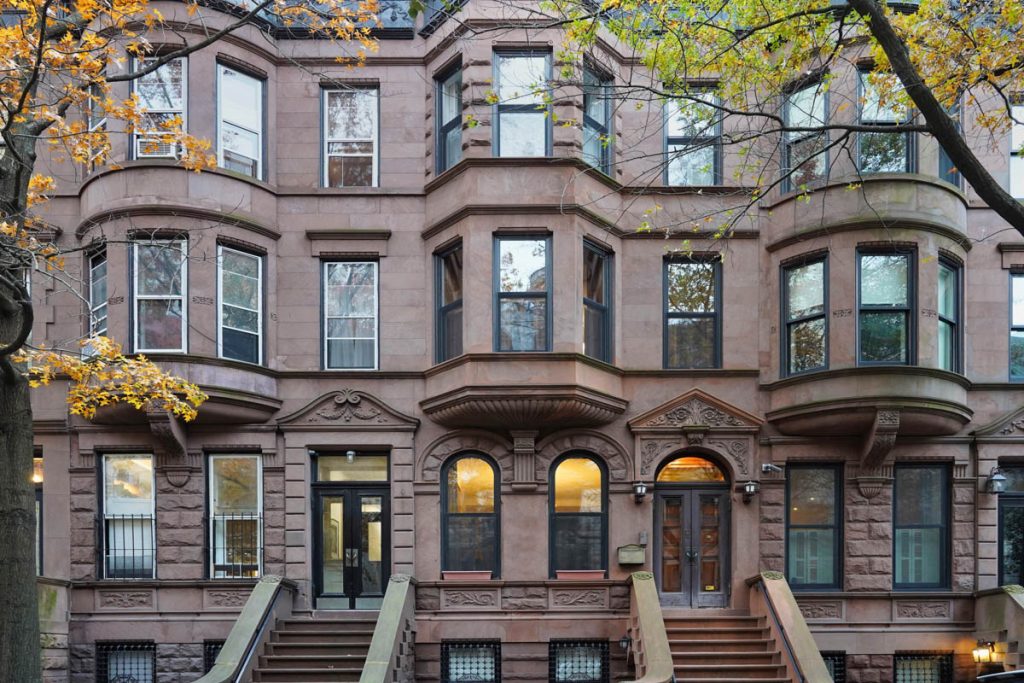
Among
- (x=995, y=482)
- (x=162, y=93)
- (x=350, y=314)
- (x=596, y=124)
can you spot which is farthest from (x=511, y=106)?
(x=995, y=482)

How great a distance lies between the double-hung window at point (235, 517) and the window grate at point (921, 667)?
35.6 feet

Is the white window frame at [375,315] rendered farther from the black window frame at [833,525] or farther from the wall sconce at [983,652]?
the wall sconce at [983,652]

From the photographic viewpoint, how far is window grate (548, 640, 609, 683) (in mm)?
14461

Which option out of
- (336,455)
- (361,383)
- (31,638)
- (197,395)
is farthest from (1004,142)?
(31,638)

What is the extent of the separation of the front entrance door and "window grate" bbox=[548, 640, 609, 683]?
10.2 feet

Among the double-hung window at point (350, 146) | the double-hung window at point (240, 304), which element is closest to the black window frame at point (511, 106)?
the double-hung window at point (350, 146)

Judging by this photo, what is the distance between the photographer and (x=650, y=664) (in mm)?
12047

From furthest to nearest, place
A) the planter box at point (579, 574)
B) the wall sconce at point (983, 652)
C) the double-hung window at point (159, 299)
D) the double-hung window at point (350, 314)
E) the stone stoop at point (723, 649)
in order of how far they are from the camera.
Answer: the double-hung window at point (350, 314) → the planter box at point (579, 574) → the double-hung window at point (159, 299) → the wall sconce at point (983, 652) → the stone stoop at point (723, 649)

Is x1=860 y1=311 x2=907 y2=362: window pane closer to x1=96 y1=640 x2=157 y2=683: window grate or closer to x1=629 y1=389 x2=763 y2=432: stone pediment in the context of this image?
x1=629 y1=389 x2=763 y2=432: stone pediment

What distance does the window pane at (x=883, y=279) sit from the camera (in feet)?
46.9

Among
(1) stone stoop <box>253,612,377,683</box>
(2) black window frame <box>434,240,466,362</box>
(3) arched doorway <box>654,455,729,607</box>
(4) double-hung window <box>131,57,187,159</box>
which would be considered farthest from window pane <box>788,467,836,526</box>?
(4) double-hung window <box>131,57,187,159</box>

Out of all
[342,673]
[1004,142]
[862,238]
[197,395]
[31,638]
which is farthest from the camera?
[1004,142]

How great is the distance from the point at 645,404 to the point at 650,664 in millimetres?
4516

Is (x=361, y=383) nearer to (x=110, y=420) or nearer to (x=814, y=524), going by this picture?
(x=110, y=420)
